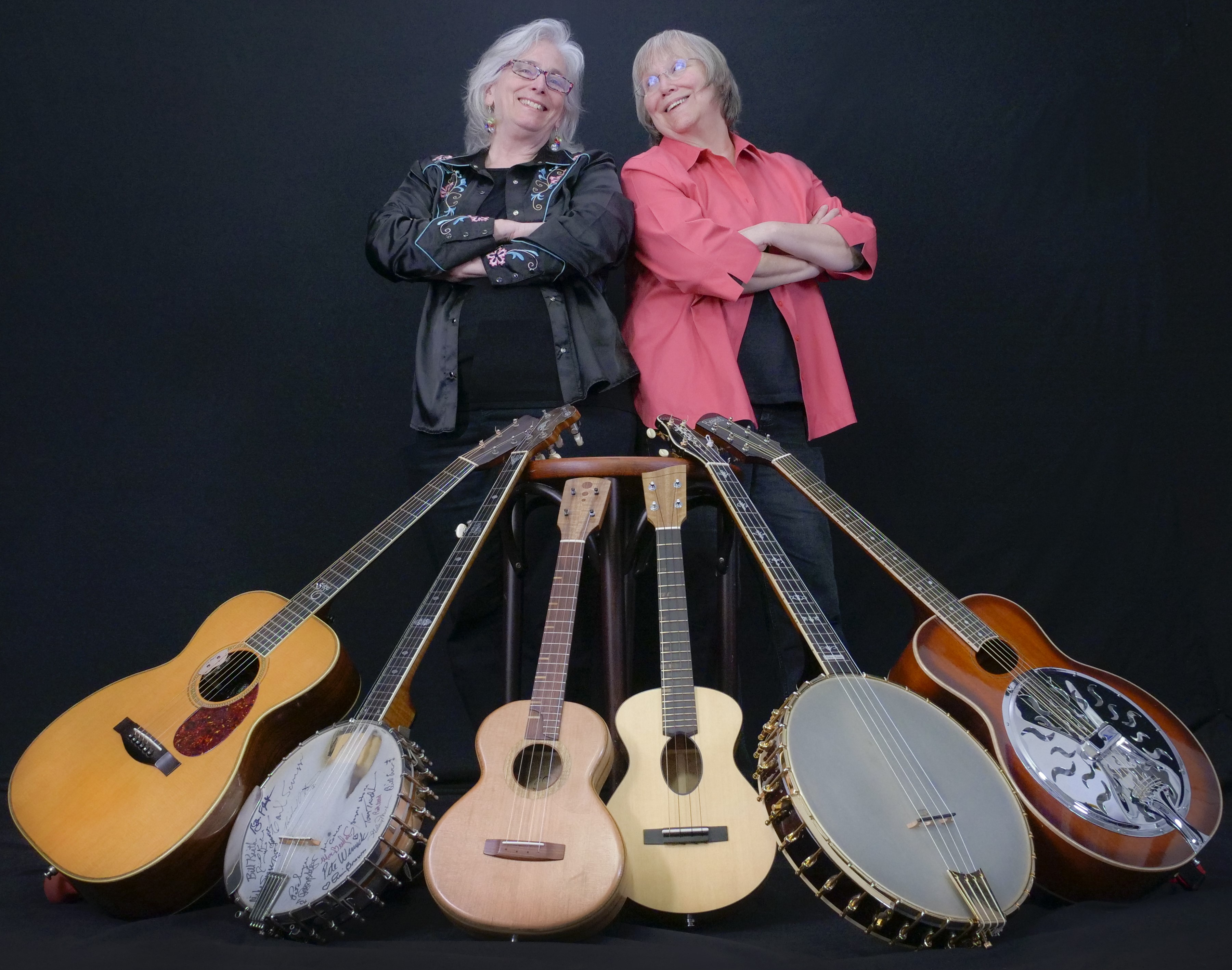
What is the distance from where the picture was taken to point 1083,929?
4.23 feet

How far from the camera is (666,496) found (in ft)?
6.08

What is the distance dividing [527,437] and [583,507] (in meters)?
0.22

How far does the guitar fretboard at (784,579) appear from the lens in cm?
156

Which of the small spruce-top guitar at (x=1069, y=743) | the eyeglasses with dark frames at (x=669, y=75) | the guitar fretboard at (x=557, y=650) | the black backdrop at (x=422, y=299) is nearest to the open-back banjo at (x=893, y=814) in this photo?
the small spruce-top guitar at (x=1069, y=743)

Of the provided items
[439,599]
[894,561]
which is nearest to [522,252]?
[439,599]

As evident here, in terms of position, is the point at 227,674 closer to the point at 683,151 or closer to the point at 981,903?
the point at 981,903

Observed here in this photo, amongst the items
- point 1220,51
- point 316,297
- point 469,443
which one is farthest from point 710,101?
point 1220,51

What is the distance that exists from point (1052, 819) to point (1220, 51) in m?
2.45

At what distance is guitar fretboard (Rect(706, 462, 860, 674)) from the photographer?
156cm

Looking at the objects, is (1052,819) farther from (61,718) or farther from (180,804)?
(61,718)

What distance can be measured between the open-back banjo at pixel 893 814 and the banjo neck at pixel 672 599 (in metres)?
0.16

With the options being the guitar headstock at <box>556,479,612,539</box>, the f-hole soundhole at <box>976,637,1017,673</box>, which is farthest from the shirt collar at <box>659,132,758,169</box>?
the f-hole soundhole at <box>976,637,1017,673</box>

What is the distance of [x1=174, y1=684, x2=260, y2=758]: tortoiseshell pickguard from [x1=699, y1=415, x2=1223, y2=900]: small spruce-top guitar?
3.62 ft

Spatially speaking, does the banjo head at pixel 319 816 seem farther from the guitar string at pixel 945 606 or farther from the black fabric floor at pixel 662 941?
the guitar string at pixel 945 606
